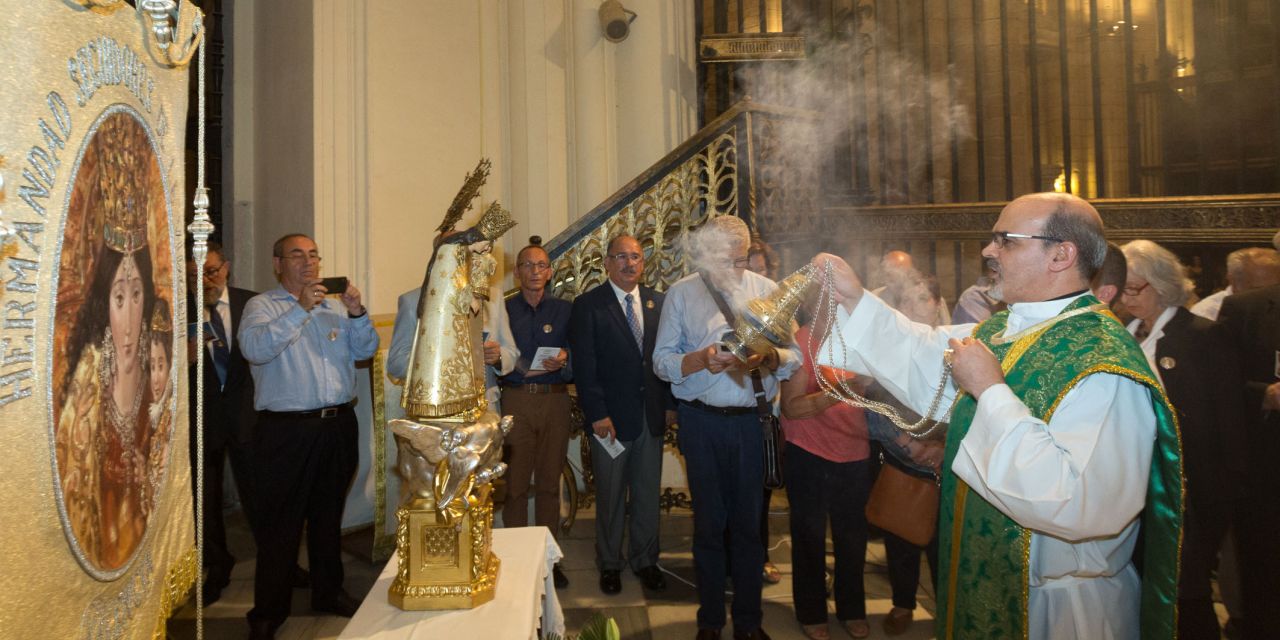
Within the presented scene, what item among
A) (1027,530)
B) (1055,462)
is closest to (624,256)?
(1027,530)

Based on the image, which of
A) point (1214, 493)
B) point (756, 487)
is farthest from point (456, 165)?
point (1214, 493)

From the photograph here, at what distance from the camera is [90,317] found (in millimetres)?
1447

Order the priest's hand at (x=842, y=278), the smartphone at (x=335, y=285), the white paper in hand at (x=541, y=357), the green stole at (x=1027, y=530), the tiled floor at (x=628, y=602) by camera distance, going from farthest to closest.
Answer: the white paper in hand at (x=541, y=357)
the smartphone at (x=335, y=285)
the tiled floor at (x=628, y=602)
the priest's hand at (x=842, y=278)
the green stole at (x=1027, y=530)

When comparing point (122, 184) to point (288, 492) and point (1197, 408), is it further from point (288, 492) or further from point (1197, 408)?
point (1197, 408)

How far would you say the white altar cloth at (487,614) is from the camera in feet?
7.15

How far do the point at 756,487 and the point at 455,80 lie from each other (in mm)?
4562

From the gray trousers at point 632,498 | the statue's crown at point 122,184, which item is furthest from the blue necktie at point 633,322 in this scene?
the statue's crown at point 122,184

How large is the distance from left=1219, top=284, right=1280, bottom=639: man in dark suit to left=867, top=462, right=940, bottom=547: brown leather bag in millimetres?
1437

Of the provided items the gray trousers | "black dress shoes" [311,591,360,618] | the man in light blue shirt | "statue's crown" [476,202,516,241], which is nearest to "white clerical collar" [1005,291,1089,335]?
the man in light blue shirt

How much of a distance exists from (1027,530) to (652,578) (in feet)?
9.41

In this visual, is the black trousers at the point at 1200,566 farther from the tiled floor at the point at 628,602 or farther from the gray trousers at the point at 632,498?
the gray trousers at the point at 632,498

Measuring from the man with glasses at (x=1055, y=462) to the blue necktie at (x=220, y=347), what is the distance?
3976mm

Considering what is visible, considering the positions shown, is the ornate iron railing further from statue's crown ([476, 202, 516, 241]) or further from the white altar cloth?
the white altar cloth

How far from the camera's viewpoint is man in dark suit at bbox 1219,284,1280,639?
375cm
